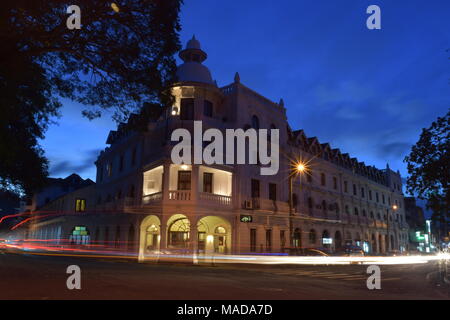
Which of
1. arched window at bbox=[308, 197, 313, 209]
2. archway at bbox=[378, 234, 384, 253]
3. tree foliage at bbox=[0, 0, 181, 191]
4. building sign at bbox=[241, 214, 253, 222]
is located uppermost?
tree foliage at bbox=[0, 0, 181, 191]

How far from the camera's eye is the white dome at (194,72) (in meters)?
29.9

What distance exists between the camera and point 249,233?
29094mm

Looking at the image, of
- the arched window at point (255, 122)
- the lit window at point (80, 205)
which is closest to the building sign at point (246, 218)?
the arched window at point (255, 122)

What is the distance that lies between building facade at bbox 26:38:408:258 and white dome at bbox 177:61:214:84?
0.30 ft

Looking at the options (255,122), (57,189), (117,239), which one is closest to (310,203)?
(255,122)

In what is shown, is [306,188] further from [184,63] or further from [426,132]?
[426,132]

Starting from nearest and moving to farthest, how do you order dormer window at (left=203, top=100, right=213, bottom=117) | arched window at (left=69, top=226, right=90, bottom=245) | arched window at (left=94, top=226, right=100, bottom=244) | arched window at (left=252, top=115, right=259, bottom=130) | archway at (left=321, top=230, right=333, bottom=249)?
dormer window at (left=203, top=100, right=213, bottom=117)
arched window at (left=252, top=115, right=259, bottom=130)
arched window at (left=94, top=226, right=100, bottom=244)
archway at (left=321, top=230, right=333, bottom=249)
arched window at (left=69, top=226, right=90, bottom=245)

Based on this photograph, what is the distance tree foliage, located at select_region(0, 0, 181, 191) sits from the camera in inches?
387

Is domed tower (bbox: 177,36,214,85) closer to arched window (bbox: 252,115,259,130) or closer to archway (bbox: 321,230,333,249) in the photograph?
arched window (bbox: 252,115,259,130)

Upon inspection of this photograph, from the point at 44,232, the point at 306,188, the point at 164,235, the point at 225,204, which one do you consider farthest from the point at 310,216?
the point at 44,232

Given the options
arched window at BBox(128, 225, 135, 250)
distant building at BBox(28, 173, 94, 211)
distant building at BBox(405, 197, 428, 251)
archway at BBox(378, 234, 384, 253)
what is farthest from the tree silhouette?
distant building at BBox(405, 197, 428, 251)

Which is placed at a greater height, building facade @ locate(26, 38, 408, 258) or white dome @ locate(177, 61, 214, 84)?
white dome @ locate(177, 61, 214, 84)

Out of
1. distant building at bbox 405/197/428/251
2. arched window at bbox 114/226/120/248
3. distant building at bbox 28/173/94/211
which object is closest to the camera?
arched window at bbox 114/226/120/248

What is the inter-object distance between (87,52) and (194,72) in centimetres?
1903
